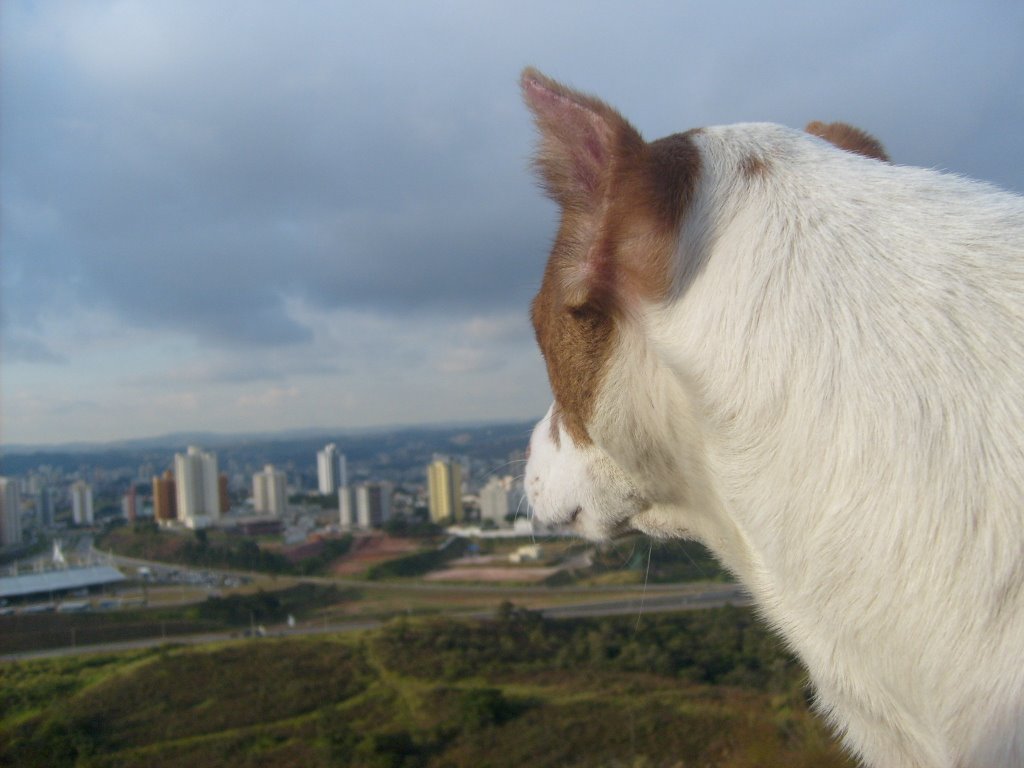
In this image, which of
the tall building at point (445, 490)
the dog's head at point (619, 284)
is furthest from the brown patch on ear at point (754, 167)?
the tall building at point (445, 490)

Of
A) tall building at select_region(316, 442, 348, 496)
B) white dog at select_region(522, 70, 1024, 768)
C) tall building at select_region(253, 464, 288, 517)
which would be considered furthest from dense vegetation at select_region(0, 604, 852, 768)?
tall building at select_region(316, 442, 348, 496)

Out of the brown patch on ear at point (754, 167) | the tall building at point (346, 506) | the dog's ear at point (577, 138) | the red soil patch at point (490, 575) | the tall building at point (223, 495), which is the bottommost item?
the red soil patch at point (490, 575)

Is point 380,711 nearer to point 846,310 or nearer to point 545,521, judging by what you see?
point 545,521

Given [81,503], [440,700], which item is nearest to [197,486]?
[81,503]

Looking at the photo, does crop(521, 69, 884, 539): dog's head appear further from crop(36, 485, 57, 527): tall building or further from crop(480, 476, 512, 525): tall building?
crop(36, 485, 57, 527): tall building

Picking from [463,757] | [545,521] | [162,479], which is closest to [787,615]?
[545,521]

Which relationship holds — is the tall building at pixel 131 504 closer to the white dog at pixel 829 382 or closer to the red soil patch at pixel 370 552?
the red soil patch at pixel 370 552
